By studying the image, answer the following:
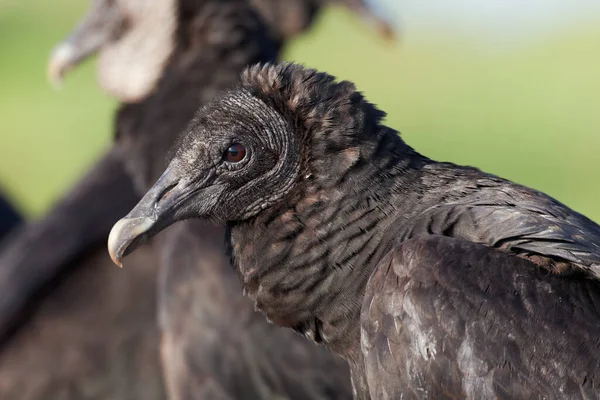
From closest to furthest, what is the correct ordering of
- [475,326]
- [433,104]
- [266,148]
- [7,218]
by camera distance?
[475,326], [266,148], [7,218], [433,104]

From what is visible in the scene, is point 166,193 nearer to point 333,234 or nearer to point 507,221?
point 333,234

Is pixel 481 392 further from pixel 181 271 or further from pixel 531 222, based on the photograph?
pixel 181 271

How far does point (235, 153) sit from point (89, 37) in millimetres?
2533

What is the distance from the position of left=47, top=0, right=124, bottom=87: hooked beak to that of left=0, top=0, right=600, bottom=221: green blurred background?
276cm

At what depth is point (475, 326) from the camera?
2.60 m

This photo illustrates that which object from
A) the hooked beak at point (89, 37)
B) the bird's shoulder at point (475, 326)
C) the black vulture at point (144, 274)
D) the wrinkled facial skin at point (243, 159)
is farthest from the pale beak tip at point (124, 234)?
the hooked beak at point (89, 37)

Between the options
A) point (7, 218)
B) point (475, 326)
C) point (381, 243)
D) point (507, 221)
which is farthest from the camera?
point (7, 218)

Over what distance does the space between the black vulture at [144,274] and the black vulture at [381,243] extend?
1.16 m

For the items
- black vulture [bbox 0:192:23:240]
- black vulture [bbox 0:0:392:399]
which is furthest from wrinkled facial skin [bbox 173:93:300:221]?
black vulture [bbox 0:192:23:240]

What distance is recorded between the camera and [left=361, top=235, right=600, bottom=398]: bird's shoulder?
8.46ft

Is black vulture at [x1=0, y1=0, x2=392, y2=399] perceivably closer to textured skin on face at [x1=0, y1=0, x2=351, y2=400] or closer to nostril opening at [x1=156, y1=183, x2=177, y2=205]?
textured skin on face at [x1=0, y1=0, x2=351, y2=400]

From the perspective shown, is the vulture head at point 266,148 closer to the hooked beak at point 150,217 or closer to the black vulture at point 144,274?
the hooked beak at point 150,217

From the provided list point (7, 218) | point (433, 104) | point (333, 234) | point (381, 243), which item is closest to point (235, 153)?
point (333, 234)

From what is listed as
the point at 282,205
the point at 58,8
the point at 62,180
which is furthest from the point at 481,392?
the point at 58,8
